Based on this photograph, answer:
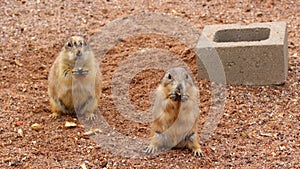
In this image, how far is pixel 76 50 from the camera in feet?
22.9

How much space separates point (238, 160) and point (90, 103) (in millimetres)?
1804

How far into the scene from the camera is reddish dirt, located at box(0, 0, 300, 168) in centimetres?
635

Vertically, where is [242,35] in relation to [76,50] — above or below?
below

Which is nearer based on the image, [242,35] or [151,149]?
[151,149]

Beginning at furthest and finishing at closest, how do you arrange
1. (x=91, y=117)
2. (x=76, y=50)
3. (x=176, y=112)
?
(x=91, y=117) < (x=76, y=50) < (x=176, y=112)

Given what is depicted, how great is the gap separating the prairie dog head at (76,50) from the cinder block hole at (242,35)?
1.99m

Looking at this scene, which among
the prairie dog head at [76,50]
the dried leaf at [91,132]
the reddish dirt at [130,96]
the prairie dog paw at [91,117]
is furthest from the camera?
the prairie dog paw at [91,117]

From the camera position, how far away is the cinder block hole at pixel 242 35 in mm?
8289

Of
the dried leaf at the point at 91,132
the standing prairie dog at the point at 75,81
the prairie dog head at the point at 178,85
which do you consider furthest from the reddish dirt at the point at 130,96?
the prairie dog head at the point at 178,85

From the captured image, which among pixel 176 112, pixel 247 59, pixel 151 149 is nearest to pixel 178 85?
pixel 176 112

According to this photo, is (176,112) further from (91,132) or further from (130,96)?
(130,96)

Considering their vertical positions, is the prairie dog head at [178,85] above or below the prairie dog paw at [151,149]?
above

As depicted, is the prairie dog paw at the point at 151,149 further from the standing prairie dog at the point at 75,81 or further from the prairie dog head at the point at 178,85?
the standing prairie dog at the point at 75,81

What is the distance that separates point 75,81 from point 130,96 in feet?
3.15
